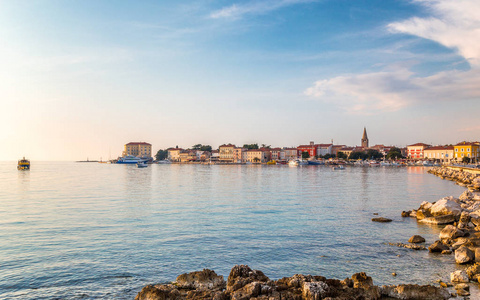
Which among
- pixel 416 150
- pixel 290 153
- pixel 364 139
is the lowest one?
pixel 290 153

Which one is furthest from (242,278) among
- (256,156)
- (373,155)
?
(256,156)

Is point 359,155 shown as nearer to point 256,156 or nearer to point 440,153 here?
point 440,153

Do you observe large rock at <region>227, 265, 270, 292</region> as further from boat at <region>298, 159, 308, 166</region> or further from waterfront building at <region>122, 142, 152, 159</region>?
waterfront building at <region>122, 142, 152, 159</region>

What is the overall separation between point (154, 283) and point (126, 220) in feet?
31.4

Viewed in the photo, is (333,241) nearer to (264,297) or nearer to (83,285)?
(264,297)

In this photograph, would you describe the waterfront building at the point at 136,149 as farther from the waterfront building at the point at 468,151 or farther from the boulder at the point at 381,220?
the boulder at the point at 381,220

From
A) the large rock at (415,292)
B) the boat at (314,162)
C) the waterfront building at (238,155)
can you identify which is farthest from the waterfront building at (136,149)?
the large rock at (415,292)

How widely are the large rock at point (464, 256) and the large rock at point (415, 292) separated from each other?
322cm

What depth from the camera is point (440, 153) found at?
457ft

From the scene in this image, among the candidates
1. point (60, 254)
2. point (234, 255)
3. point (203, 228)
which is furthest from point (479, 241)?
point (60, 254)

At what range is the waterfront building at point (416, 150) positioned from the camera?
508 ft

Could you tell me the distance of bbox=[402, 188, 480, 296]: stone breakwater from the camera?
9209mm

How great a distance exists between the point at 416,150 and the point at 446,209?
15609 centimetres

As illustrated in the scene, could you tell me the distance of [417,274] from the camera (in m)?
9.91
